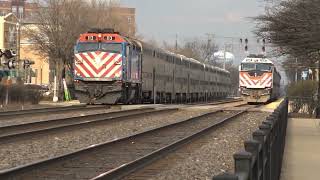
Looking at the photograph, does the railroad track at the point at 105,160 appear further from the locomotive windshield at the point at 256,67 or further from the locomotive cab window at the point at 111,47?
the locomotive windshield at the point at 256,67

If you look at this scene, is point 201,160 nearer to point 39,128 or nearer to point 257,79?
point 39,128

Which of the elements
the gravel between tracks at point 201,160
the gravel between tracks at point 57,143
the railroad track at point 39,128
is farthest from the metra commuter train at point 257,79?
the gravel between tracks at point 201,160

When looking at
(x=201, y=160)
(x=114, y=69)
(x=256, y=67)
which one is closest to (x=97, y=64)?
(x=114, y=69)

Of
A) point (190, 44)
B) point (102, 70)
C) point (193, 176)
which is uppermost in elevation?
point (190, 44)

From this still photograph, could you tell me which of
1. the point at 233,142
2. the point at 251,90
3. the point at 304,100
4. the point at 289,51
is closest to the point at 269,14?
the point at 289,51

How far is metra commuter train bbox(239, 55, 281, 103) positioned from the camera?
46625mm

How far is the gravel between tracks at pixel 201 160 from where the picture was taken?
9961 mm

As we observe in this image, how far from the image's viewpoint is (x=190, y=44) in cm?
13662

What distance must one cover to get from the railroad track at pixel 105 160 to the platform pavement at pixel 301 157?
103 inches

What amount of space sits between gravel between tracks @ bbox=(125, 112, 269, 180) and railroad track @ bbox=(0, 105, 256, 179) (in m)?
0.22

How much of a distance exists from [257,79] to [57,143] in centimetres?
3462

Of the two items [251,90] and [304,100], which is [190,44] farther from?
[304,100]

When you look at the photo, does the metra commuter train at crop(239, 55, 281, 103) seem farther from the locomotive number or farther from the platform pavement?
the platform pavement

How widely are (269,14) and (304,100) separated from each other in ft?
62.8
